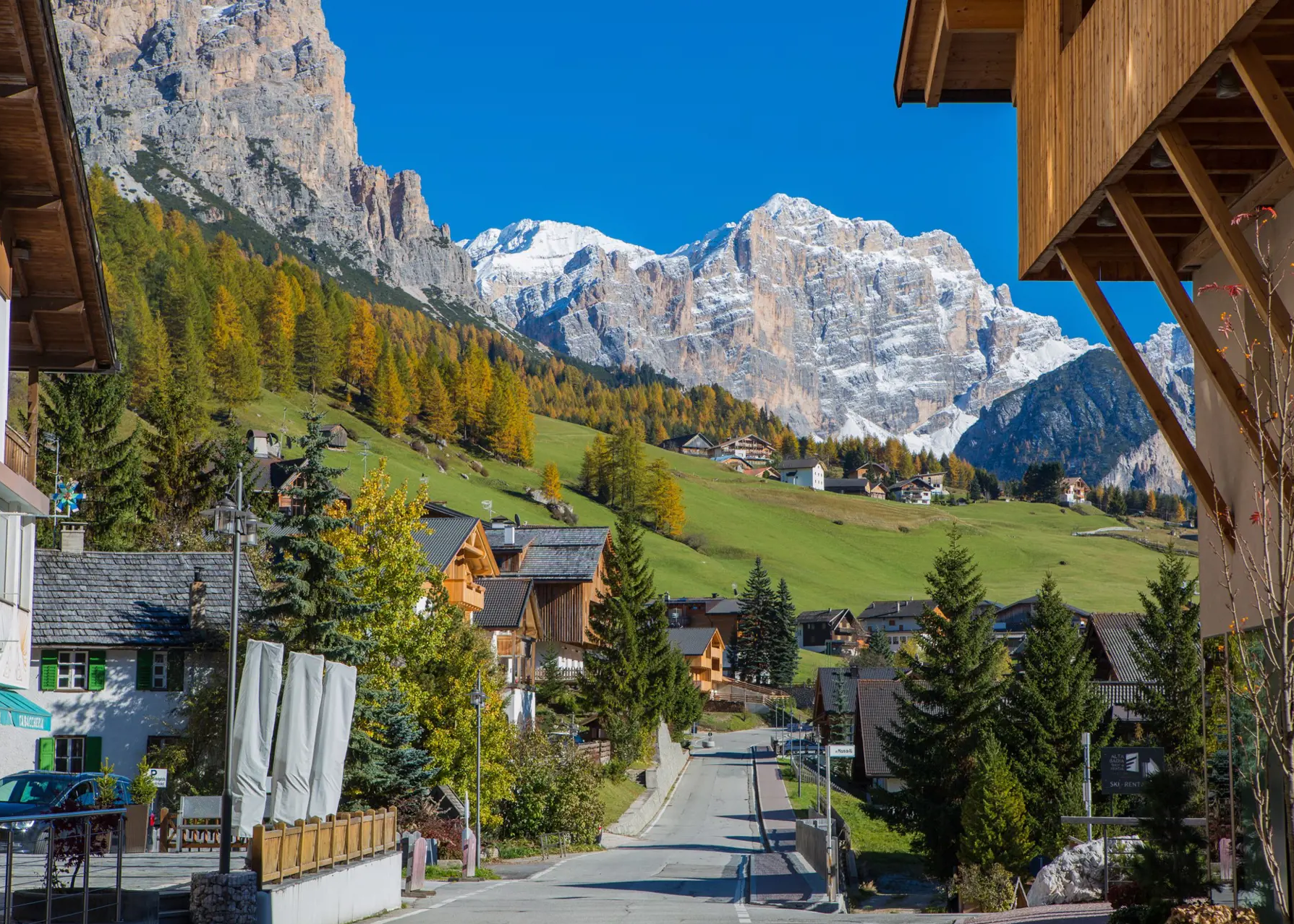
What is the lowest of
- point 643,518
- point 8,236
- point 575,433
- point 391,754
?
point 391,754

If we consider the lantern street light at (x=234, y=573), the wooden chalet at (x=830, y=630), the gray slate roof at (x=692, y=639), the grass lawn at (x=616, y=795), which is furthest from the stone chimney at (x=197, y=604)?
the wooden chalet at (x=830, y=630)

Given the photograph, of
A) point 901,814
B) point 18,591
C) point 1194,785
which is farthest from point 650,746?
point 1194,785

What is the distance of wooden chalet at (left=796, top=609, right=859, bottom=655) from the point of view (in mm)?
132625

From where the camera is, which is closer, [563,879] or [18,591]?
[18,591]

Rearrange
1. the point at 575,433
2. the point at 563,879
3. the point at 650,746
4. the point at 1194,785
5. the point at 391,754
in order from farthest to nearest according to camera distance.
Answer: the point at 575,433 → the point at 650,746 → the point at 391,754 → the point at 563,879 → the point at 1194,785

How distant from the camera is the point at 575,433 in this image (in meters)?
195

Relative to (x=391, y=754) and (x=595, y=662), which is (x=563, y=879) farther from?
(x=595, y=662)

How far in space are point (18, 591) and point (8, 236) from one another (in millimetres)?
7569

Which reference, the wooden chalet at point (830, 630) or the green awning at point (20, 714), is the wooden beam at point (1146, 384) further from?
the wooden chalet at point (830, 630)

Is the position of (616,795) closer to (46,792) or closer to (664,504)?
(46,792)

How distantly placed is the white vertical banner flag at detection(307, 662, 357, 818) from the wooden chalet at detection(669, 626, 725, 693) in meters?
78.6

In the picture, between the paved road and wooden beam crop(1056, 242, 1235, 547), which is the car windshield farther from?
wooden beam crop(1056, 242, 1235, 547)

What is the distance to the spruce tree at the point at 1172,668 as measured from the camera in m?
44.3

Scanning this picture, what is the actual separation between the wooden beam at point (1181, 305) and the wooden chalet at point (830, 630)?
120815 mm
